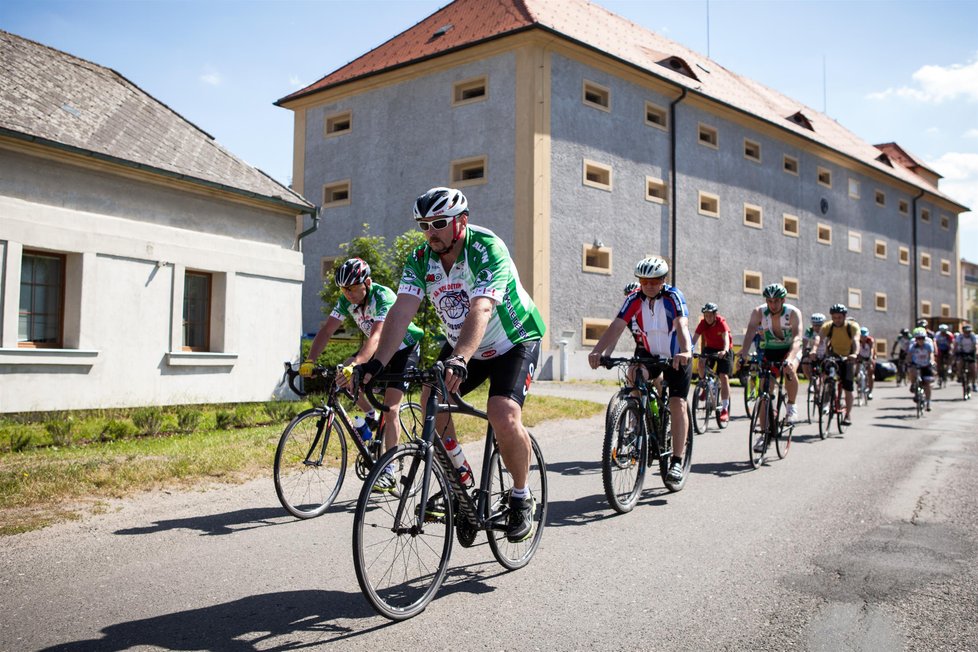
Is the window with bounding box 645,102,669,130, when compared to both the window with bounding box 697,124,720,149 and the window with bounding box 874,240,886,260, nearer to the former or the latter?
the window with bounding box 697,124,720,149

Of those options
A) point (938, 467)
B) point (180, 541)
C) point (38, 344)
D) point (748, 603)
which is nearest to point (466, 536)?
point (748, 603)

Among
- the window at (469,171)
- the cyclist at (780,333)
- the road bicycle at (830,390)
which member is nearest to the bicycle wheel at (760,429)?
the cyclist at (780,333)

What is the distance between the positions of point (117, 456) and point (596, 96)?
23171mm

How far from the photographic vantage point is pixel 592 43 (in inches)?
1083

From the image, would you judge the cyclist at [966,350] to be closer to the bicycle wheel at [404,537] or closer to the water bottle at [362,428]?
the water bottle at [362,428]

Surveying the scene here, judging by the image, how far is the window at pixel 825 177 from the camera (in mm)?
39875

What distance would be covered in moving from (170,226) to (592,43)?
1806 centimetres

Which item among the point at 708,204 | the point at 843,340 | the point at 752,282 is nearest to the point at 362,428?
the point at 843,340

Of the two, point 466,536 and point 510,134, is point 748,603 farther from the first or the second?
point 510,134

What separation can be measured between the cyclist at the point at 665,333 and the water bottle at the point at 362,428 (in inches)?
80.0

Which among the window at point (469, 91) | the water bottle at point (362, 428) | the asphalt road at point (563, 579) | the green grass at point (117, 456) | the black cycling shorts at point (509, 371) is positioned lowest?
the asphalt road at point (563, 579)

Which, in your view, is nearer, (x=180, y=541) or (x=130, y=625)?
(x=130, y=625)

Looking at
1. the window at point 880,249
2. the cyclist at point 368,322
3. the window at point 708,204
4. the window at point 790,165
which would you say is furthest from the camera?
the window at point 880,249

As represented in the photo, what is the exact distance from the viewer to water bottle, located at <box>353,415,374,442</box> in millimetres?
6426
